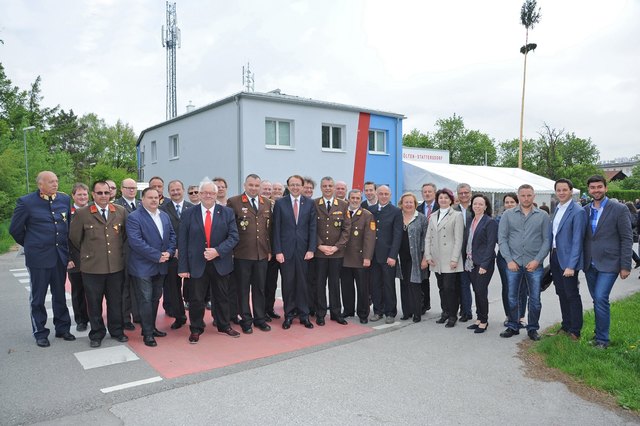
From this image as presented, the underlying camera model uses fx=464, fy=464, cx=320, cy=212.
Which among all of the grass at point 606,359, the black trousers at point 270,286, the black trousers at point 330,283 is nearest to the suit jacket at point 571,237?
the grass at point 606,359

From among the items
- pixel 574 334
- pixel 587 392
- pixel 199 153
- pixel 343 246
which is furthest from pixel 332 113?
pixel 587 392

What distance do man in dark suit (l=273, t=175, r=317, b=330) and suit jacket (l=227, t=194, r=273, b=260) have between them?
0.18 m

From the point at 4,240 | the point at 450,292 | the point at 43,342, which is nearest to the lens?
the point at 43,342

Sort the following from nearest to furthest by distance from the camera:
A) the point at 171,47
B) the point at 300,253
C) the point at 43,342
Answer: the point at 43,342 → the point at 300,253 → the point at 171,47

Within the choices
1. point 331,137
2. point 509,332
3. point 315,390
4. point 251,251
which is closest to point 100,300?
point 251,251

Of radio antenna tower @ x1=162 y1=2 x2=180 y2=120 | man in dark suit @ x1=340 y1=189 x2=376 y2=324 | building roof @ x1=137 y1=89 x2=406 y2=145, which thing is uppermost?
radio antenna tower @ x1=162 y1=2 x2=180 y2=120

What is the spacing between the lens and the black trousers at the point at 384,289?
22.6 ft

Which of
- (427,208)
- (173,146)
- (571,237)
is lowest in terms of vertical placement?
(571,237)

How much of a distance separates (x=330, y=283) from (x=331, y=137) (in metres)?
15.4

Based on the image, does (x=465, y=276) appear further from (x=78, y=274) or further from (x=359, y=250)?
(x=78, y=274)

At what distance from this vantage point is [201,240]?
5.91 m

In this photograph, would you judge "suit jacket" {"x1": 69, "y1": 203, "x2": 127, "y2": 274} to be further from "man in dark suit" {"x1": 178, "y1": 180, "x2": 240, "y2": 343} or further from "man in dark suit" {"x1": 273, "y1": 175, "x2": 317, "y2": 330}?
"man in dark suit" {"x1": 273, "y1": 175, "x2": 317, "y2": 330}

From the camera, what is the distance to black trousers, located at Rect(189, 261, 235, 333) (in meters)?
5.93

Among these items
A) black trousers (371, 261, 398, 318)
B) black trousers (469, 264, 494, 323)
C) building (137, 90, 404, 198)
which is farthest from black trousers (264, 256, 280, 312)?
building (137, 90, 404, 198)
